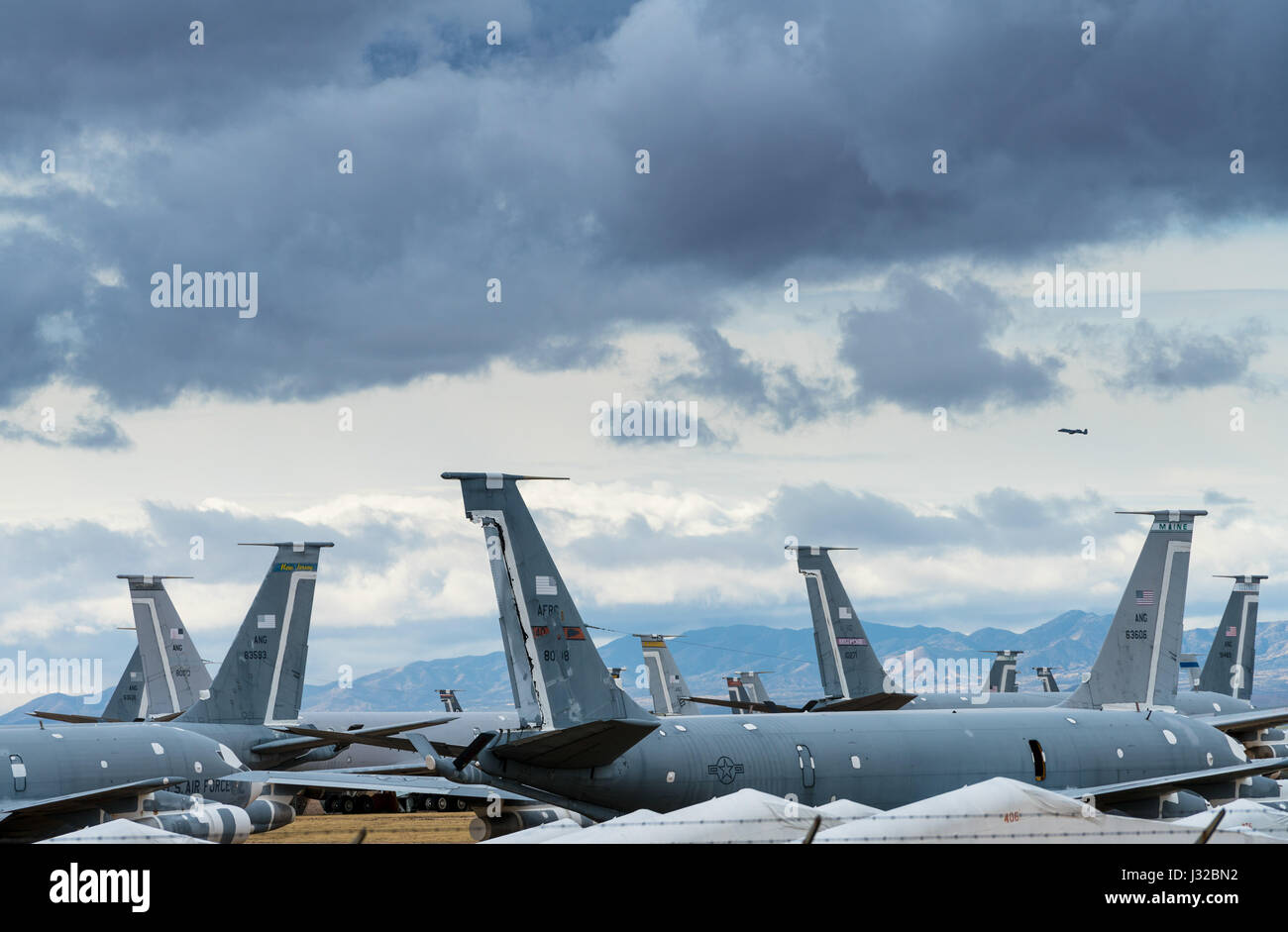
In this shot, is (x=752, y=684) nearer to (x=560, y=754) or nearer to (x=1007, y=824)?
(x=560, y=754)

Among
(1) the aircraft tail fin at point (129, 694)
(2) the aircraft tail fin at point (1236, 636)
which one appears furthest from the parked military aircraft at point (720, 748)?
(2) the aircraft tail fin at point (1236, 636)

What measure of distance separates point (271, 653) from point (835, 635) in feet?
85.0

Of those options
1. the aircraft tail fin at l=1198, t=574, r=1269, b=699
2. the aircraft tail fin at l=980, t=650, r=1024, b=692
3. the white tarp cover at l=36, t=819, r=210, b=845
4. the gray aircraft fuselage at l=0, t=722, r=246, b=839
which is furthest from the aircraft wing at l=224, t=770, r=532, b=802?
the aircraft tail fin at l=980, t=650, r=1024, b=692

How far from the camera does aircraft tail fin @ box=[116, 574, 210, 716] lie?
67.2 m

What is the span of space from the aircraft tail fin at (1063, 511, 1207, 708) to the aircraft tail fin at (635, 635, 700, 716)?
36.8 metres

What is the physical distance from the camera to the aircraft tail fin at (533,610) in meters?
30.6

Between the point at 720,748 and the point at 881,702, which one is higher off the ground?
the point at 720,748

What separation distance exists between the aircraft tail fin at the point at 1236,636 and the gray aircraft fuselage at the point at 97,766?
2947 inches

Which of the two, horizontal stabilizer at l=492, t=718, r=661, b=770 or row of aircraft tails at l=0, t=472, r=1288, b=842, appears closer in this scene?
horizontal stabilizer at l=492, t=718, r=661, b=770

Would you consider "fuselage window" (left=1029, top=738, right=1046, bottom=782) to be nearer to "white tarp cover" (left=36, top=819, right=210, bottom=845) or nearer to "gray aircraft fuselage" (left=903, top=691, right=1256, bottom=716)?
"gray aircraft fuselage" (left=903, top=691, right=1256, bottom=716)

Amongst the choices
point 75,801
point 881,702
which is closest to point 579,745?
point 75,801

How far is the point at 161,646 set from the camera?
6819cm

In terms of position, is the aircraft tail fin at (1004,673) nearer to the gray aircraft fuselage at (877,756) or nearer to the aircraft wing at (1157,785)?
the gray aircraft fuselage at (877,756)
